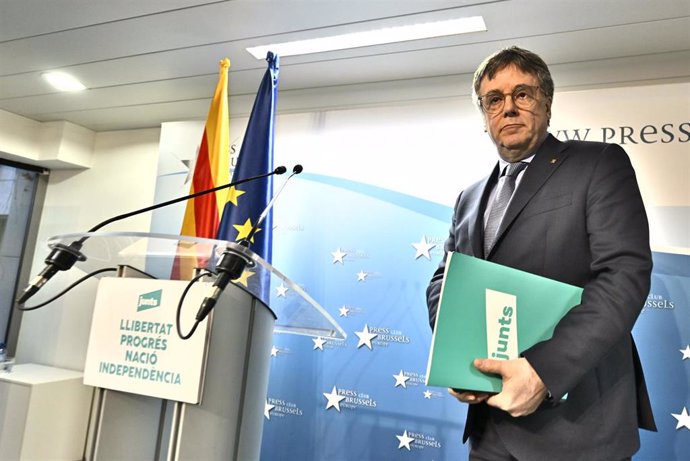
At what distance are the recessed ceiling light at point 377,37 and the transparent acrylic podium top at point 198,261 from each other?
1.71 m

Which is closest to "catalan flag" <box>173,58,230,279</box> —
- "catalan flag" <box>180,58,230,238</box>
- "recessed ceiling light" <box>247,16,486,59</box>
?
"catalan flag" <box>180,58,230,238</box>

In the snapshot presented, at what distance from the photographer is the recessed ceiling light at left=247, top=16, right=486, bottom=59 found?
233 centimetres

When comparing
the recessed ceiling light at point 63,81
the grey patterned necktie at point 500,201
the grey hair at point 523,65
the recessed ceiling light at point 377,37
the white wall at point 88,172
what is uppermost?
the recessed ceiling light at point 377,37

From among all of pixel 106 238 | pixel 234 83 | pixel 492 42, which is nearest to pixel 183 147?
pixel 234 83

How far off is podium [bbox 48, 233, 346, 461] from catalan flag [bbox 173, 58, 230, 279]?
158 centimetres

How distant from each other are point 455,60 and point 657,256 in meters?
1.44

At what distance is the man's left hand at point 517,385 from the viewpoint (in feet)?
2.78

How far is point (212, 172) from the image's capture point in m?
2.79

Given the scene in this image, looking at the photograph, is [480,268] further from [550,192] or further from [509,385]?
[550,192]

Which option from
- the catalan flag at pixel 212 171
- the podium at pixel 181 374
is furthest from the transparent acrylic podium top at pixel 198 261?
the catalan flag at pixel 212 171

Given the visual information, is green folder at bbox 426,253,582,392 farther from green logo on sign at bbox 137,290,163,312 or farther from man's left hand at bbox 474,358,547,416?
green logo on sign at bbox 137,290,163,312

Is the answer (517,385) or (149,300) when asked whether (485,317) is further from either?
(149,300)

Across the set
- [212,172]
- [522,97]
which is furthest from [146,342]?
[212,172]

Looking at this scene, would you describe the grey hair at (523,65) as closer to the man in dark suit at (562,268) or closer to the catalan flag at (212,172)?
the man in dark suit at (562,268)
